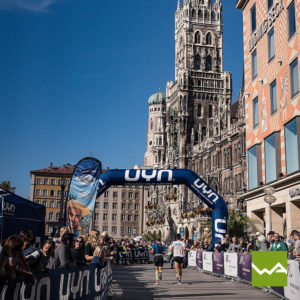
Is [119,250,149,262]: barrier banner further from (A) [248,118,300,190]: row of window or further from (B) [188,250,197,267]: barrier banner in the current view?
(A) [248,118,300,190]: row of window

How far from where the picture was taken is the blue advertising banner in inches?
747

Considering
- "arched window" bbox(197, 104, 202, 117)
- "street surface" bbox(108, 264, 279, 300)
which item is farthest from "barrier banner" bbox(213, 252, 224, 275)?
"arched window" bbox(197, 104, 202, 117)

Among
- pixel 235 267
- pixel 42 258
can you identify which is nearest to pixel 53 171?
pixel 235 267

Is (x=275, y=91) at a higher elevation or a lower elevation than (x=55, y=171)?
lower

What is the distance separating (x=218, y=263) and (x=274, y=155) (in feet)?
19.7

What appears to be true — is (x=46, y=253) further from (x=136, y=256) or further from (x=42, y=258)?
(x=136, y=256)

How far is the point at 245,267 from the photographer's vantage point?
15.8 metres

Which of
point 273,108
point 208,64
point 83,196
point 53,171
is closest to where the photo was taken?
point 83,196

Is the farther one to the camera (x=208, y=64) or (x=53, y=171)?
(x=53, y=171)

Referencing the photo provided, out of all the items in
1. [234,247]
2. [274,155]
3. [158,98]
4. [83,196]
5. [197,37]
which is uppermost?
[158,98]

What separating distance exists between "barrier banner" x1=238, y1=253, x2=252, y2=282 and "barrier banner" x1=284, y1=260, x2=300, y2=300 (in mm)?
4057

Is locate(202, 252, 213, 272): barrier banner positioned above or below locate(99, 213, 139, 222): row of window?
below

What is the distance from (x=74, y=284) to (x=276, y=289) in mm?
7114

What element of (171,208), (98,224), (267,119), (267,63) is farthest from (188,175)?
(98,224)
